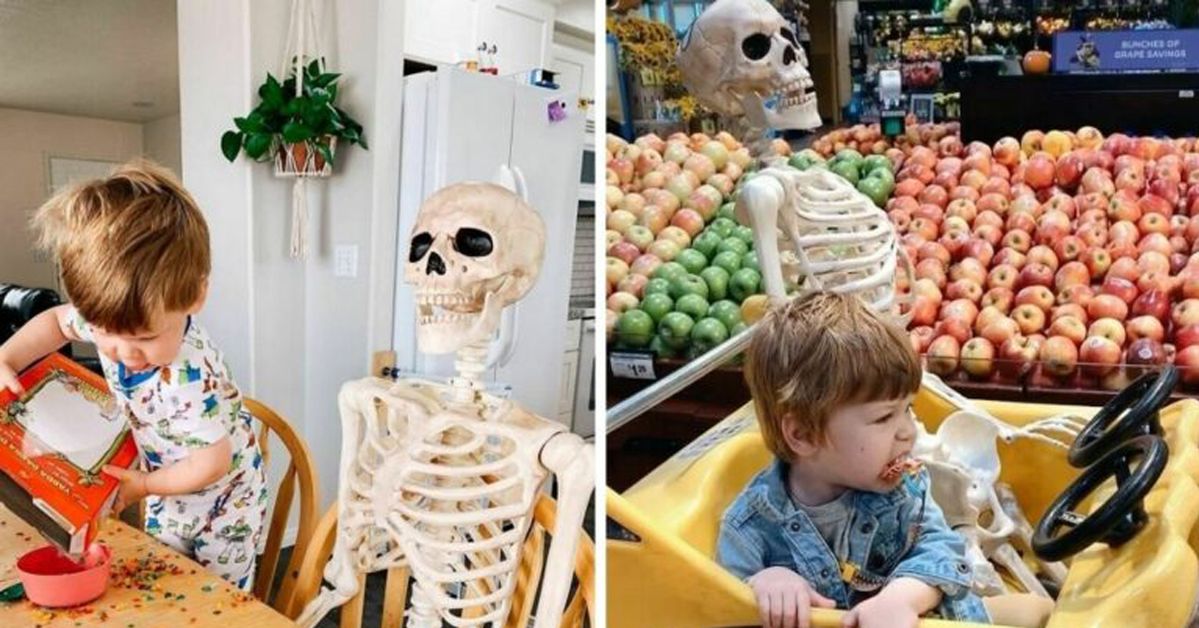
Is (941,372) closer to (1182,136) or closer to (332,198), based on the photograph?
(1182,136)

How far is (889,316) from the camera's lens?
658mm

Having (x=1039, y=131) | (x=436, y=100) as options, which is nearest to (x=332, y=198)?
(x=436, y=100)

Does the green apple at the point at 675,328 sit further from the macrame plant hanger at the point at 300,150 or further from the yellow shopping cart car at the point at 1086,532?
the macrame plant hanger at the point at 300,150

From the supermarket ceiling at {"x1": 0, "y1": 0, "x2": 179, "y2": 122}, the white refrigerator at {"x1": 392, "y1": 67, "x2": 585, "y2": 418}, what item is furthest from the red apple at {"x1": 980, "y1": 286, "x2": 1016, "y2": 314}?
the supermarket ceiling at {"x1": 0, "y1": 0, "x2": 179, "y2": 122}

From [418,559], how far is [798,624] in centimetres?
43

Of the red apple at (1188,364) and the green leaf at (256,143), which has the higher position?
the green leaf at (256,143)

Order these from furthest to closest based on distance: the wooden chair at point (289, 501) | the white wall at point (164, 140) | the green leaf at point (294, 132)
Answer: the white wall at point (164, 140), the green leaf at point (294, 132), the wooden chair at point (289, 501)

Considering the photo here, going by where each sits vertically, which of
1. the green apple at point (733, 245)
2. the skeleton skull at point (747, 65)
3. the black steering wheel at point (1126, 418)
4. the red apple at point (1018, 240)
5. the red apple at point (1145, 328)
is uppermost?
the skeleton skull at point (747, 65)

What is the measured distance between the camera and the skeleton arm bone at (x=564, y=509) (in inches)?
32.4

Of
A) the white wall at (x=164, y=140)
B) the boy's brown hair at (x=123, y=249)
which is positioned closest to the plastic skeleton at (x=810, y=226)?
the boy's brown hair at (x=123, y=249)

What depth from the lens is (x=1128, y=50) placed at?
680 mm

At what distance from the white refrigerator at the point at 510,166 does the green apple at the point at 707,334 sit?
1367mm

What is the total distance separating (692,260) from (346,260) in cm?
161

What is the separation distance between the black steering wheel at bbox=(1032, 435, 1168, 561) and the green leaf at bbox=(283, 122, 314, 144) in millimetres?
1642
